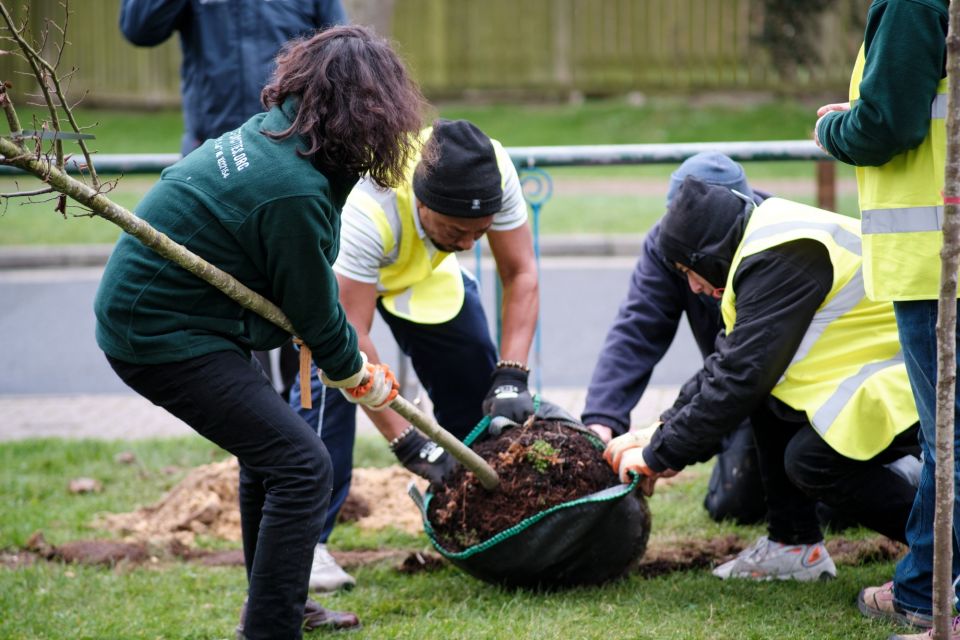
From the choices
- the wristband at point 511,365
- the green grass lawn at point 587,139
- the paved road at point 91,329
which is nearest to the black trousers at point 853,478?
the wristband at point 511,365

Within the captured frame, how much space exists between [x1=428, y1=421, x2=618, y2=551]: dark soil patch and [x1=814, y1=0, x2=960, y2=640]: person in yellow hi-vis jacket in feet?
3.39

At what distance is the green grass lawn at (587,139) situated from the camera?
11578 millimetres

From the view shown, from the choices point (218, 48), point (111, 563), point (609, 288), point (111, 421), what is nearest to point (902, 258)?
point (111, 563)

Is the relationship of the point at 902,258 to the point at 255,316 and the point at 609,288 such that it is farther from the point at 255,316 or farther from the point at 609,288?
the point at 609,288

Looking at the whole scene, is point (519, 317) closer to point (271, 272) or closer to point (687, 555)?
point (687, 555)

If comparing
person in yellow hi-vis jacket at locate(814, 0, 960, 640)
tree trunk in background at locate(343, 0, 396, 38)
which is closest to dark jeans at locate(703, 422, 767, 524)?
person in yellow hi-vis jacket at locate(814, 0, 960, 640)

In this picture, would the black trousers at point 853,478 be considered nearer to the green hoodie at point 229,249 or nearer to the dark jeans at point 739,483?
the dark jeans at point 739,483

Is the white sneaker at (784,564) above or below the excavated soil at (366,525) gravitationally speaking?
above

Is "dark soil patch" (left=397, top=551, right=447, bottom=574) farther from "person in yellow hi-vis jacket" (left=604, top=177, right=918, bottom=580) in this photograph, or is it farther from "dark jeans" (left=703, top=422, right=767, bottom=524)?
"dark jeans" (left=703, top=422, right=767, bottom=524)

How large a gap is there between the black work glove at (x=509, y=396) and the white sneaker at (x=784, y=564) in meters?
0.80

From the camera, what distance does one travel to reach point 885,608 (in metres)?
3.24

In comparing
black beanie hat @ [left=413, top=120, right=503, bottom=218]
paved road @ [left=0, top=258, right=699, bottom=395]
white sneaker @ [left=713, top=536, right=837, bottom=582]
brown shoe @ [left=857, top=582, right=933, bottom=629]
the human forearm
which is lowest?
paved road @ [left=0, top=258, right=699, bottom=395]

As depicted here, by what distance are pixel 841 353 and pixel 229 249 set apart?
1776 mm

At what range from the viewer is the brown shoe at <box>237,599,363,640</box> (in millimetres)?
3357
